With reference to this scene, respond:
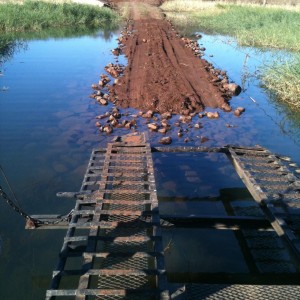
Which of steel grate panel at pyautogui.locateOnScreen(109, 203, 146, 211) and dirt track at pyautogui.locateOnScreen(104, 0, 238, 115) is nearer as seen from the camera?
steel grate panel at pyautogui.locateOnScreen(109, 203, 146, 211)

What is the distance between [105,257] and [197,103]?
5880 millimetres

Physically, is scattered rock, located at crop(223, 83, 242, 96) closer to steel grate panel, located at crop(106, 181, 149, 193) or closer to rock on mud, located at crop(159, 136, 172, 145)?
rock on mud, located at crop(159, 136, 172, 145)

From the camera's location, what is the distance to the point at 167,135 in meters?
7.00

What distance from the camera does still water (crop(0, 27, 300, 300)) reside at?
3947 millimetres

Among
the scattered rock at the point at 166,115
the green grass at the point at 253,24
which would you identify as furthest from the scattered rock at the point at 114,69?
the green grass at the point at 253,24

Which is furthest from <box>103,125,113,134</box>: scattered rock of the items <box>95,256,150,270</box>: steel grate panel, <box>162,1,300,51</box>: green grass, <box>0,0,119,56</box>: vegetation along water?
<box>162,1,300,51</box>: green grass

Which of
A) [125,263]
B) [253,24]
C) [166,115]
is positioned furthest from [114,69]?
[253,24]

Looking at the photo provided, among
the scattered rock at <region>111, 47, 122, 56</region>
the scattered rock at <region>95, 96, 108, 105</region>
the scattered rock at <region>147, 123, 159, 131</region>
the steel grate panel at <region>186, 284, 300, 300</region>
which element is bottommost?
the steel grate panel at <region>186, 284, 300, 300</region>

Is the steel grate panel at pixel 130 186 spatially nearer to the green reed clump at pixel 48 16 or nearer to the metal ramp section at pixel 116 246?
the metal ramp section at pixel 116 246

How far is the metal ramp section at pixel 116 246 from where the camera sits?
2.98 m

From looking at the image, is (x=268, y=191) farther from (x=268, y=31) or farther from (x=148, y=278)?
(x=268, y=31)

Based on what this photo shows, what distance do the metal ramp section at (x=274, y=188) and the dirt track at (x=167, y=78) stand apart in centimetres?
277

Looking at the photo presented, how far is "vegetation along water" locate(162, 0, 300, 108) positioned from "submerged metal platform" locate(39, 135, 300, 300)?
449cm

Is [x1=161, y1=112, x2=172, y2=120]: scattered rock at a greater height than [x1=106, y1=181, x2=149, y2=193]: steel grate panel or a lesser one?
greater
